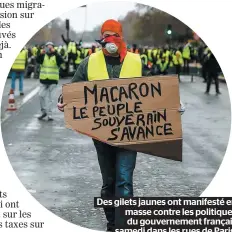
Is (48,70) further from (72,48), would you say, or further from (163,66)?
(163,66)

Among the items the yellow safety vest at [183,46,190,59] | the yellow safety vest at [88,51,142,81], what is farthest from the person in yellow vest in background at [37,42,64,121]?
the yellow safety vest at [183,46,190,59]

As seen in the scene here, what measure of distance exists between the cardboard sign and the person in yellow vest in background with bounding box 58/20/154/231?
10cm

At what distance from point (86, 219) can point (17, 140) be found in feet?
15.3

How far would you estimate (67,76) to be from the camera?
1089 inches

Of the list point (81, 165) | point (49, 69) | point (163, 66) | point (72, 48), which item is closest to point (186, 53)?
point (163, 66)

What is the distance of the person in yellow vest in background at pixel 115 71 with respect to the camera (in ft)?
17.7

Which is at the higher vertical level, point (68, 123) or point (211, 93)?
point (68, 123)

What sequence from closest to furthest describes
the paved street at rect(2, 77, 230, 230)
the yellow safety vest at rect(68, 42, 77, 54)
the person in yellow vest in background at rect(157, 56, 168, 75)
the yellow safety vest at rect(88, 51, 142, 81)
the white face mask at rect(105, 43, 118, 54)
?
the white face mask at rect(105, 43, 118, 54)
the yellow safety vest at rect(88, 51, 142, 81)
the paved street at rect(2, 77, 230, 230)
the yellow safety vest at rect(68, 42, 77, 54)
the person in yellow vest in background at rect(157, 56, 168, 75)

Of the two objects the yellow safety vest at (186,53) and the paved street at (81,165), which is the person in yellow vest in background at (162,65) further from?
the paved street at (81,165)

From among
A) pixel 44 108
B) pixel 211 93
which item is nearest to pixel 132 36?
pixel 211 93

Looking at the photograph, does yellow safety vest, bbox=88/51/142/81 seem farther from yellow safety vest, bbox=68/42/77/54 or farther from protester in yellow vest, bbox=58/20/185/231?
yellow safety vest, bbox=68/42/77/54

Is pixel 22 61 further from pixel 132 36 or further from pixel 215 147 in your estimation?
pixel 132 36

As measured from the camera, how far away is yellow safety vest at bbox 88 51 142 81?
5.48 m

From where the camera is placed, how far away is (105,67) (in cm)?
549
